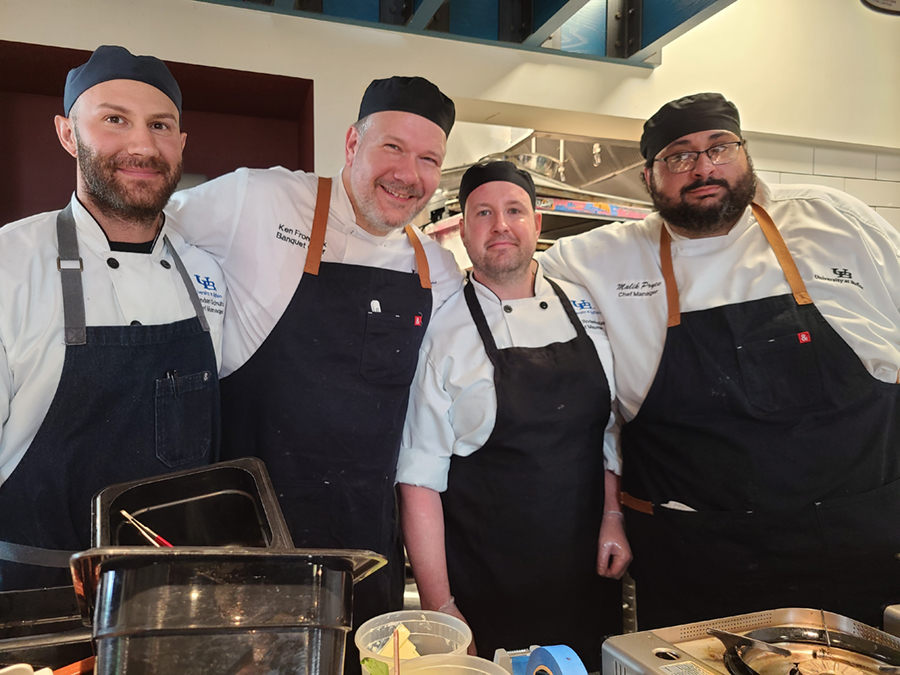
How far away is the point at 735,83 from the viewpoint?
315cm

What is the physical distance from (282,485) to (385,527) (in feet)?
1.00

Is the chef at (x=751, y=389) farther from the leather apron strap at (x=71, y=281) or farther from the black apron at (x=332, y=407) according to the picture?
the leather apron strap at (x=71, y=281)

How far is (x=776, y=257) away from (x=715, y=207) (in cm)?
21

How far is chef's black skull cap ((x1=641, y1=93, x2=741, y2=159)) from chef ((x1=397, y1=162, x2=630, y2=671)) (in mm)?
458

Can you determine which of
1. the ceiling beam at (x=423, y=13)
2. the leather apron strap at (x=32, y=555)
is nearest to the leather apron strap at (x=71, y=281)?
the leather apron strap at (x=32, y=555)

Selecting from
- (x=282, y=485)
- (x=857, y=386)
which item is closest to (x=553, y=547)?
(x=282, y=485)

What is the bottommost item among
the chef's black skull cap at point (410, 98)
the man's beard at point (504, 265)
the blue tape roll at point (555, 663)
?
the blue tape roll at point (555, 663)

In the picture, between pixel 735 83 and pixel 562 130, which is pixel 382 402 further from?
pixel 735 83

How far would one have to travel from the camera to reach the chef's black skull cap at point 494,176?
1.87 metres

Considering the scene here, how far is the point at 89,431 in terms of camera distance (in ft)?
4.11

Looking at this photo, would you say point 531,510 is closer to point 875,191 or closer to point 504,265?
point 504,265

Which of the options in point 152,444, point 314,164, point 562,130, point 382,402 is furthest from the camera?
point 562,130

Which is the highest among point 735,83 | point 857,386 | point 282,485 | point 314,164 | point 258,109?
point 735,83

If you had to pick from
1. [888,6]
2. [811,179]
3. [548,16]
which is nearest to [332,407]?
[548,16]
